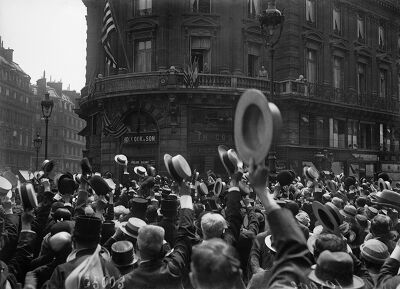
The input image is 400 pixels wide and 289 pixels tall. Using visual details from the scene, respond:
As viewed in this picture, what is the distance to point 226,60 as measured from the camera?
24344mm

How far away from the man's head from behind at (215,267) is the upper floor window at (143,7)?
23802mm

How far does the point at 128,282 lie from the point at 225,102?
20274 millimetres

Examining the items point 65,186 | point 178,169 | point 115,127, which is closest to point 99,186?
point 65,186

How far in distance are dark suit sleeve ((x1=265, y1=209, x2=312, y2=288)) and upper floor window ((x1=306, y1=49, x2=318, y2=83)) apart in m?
26.7

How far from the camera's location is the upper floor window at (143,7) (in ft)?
81.4

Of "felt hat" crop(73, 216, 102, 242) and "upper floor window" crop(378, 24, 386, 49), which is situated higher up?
"upper floor window" crop(378, 24, 386, 49)

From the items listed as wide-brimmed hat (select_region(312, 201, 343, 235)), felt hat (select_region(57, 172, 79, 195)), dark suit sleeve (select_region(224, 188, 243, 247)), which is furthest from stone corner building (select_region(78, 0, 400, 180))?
dark suit sleeve (select_region(224, 188, 243, 247))

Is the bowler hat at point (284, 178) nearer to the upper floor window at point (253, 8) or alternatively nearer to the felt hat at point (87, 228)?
the felt hat at point (87, 228)

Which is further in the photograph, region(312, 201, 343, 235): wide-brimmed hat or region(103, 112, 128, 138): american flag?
region(103, 112, 128, 138): american flag

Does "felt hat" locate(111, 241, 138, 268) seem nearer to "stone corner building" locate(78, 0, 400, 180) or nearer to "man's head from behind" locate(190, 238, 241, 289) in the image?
"man's head from behind" locate(190, 238, 241, 289)

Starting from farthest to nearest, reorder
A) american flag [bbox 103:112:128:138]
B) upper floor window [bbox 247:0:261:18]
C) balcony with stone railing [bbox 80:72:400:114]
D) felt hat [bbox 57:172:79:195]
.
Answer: upper floor window [bbox 247:0:261:18] → american flag [bbox 103:112:128:138] → balcony with stone railing [bbox 80:72:400:114] → felt hat [bbox 57:172:79:195]

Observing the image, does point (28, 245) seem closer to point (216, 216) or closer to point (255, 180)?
point (216, 216)

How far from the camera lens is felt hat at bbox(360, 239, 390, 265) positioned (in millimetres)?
4078

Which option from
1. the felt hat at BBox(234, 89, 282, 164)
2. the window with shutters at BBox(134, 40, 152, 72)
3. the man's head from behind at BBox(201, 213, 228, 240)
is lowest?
the man's head from behind at BBox(201, 213, 228, 240)
